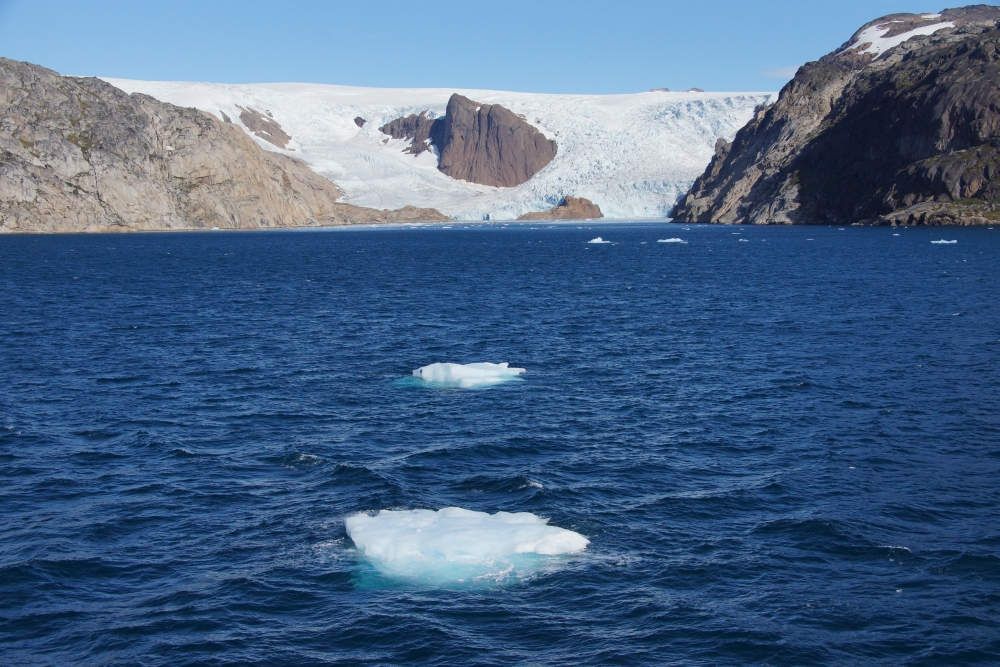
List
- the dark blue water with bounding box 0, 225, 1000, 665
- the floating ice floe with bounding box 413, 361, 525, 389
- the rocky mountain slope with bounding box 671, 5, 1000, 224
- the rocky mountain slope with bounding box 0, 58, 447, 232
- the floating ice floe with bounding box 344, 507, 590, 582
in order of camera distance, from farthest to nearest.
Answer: the rocky mountain slope with bounding box 0, 58, 447, 232, the rocky mountain slope with bounding box 671, 5, 1000, 224, the floating ice floe with bounding box 413, 361, 525, 389, the floating ice floe with bounding box 344, 507, 590, 582, the dark blue water with bounding box 0, 225, 1000, 665

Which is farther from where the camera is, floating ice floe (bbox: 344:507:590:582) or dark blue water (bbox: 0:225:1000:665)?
floating ice floe (bbox: 344:507:590:582)

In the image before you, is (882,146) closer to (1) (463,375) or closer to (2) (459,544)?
(1) (463,375)

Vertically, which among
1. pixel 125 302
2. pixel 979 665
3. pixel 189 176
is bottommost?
pixel 979 665

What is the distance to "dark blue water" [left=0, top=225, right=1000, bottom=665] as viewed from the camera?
15.4m

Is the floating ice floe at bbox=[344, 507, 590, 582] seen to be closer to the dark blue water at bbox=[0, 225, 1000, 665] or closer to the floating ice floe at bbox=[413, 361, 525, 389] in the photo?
the dark blue water at bbox=[0, 225, 1000, 665]

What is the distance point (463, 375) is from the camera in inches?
1346

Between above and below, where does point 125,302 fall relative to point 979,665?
above

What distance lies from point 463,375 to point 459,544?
1624cm

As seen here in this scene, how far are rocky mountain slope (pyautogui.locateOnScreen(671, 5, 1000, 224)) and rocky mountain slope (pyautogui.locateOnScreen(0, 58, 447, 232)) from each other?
110568 mm

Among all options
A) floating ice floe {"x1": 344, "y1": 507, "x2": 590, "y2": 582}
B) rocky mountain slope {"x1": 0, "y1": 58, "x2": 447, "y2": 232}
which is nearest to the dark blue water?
floating ice floe {"x1": 344, "y1": 507, "x2": 590, "y2": 582}

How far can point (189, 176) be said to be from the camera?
618 ft

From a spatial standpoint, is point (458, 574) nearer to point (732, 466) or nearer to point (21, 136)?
point (732, 466)

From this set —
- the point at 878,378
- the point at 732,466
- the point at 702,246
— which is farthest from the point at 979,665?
the point at 702,246

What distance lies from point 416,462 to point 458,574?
7.01 m
